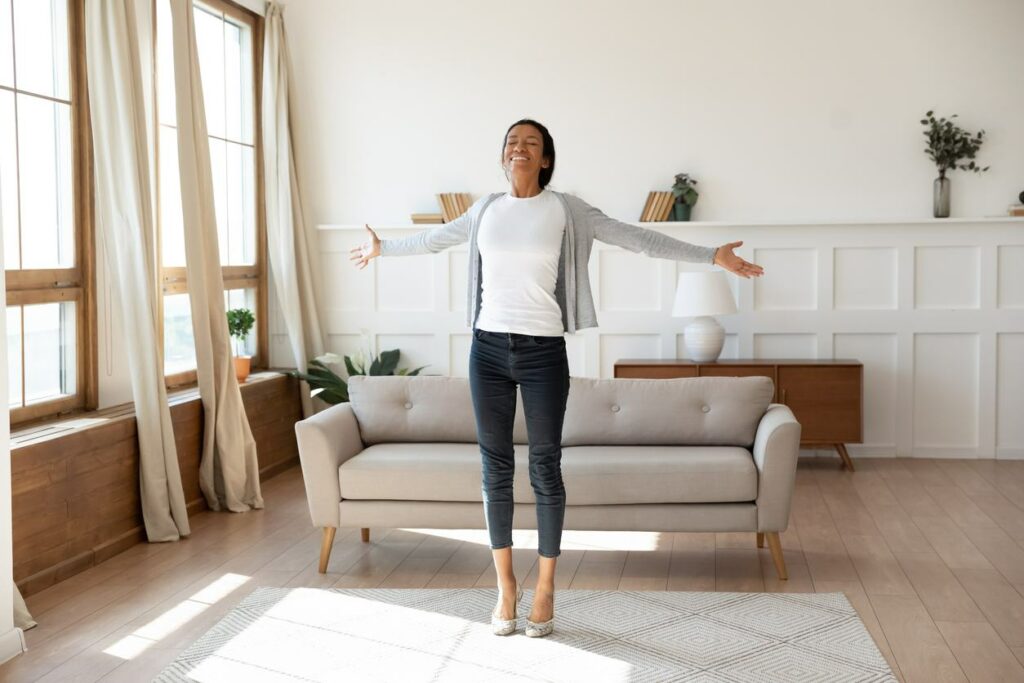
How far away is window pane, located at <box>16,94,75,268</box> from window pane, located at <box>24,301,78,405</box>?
0.20 metres

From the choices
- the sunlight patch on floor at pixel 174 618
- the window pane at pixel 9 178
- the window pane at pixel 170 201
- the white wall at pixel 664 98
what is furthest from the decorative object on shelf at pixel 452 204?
the sunlight patch on floor at pixel 174 618

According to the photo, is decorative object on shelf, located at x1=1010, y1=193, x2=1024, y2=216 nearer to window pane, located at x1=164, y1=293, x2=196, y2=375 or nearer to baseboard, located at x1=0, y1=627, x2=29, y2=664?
window pane, located at x1=164, y1=293, x2=196, y2=375

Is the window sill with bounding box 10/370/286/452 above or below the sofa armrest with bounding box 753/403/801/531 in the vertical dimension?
above

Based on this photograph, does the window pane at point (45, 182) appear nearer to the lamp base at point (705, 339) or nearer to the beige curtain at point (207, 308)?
the beige curtain at point (207, 308)

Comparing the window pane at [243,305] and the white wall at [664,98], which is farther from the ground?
the white wall at [664,98]

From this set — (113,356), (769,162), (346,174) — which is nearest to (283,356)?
(346,174)

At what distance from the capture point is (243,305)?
261 inches

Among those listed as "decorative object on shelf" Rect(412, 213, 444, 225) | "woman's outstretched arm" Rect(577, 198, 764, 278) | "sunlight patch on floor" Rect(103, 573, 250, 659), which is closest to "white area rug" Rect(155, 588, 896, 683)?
"sunlight patch on floor" Rect(103, 573, 250, 659)

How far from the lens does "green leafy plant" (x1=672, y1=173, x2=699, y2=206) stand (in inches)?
256

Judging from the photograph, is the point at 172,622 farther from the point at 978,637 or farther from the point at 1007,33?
the point at 1007,33

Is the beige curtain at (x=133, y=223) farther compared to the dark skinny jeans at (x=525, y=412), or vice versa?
Answer: the beige curtain at (x=133, y=223)

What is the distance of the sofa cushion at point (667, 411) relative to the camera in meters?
4.32

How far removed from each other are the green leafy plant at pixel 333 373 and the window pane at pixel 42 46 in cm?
241

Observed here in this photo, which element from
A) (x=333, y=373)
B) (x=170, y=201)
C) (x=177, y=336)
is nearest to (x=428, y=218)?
(x=333, y=373)
